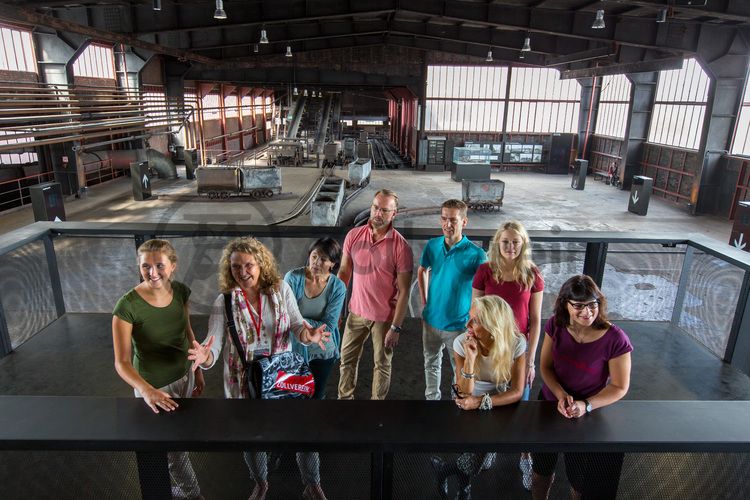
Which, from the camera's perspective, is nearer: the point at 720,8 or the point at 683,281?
the point at 683,281

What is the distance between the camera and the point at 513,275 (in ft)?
11.6

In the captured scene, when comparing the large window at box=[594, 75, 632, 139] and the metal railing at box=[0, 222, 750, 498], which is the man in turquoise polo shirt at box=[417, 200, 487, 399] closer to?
the metal railing at box=[0, 222, 750, 498]

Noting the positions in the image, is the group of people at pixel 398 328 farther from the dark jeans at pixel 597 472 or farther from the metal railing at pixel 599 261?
the metal railing at pixel 599 261

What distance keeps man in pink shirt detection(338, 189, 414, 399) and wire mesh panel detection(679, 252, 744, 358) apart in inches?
217

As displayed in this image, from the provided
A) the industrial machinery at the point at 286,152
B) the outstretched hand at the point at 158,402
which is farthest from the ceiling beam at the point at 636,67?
the outstretched hand at the point at 158,402

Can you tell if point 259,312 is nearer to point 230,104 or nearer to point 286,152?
point 286,152

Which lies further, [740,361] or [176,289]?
[740,361]

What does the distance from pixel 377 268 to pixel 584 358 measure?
167 centimetres

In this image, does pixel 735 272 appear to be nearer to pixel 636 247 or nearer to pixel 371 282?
pixel 636 247

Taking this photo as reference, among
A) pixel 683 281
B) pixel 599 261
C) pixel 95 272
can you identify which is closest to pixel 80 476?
pixel 599 261

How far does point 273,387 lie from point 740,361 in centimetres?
491

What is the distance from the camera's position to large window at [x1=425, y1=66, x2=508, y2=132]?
95.7 feet

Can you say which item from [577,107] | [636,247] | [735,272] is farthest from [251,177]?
[577,107]

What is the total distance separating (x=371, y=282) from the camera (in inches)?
152
